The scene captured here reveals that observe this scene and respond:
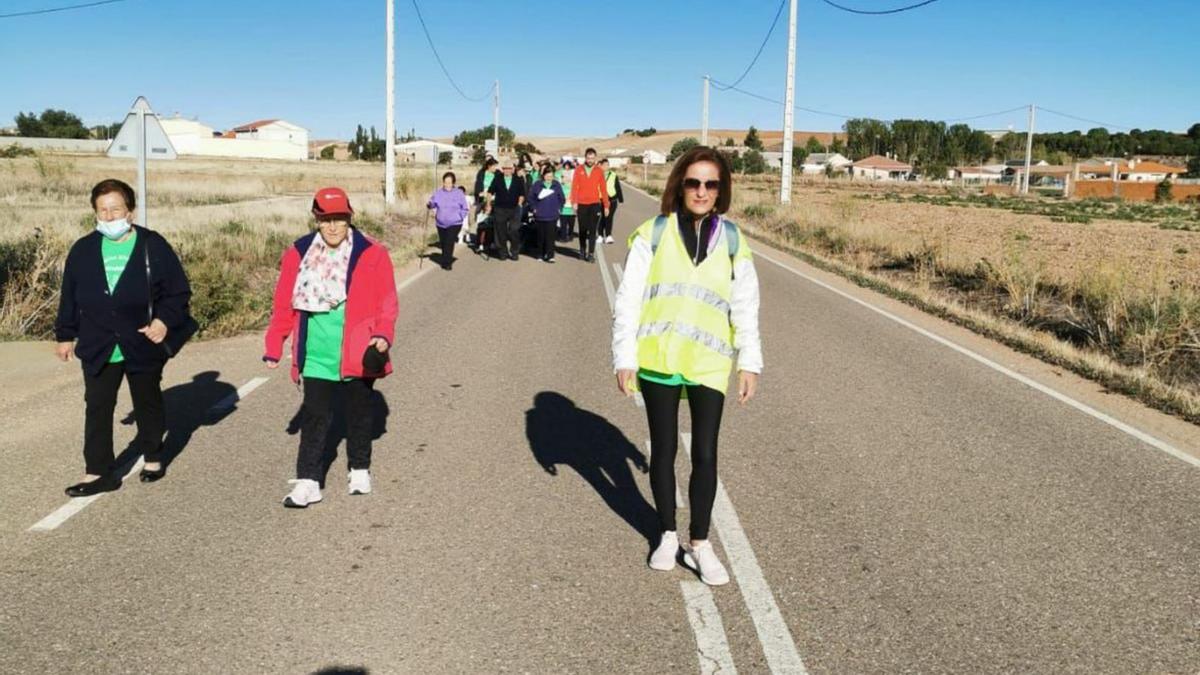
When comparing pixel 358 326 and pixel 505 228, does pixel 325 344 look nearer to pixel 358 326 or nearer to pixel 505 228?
pixel 358 326

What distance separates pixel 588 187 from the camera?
62.2 ft

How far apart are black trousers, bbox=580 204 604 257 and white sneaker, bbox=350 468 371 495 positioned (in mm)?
13984

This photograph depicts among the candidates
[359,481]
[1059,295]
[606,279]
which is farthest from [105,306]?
[1059,295]

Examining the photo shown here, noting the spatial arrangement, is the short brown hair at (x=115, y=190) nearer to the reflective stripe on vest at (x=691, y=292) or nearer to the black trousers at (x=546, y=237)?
the reflective stripe on vest at (x=691, y=292)

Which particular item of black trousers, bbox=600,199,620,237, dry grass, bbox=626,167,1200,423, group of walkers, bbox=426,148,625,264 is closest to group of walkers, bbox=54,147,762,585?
dry grass, bbox=626,167,1200,423

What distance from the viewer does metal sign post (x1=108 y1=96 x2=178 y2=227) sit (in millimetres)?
10680

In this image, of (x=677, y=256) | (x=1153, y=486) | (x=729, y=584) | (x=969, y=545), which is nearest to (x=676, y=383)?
(x=677, y=256)

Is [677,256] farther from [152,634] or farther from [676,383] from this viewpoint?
[152,634]

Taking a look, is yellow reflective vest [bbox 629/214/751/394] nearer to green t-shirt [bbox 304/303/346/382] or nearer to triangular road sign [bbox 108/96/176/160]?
green t-shirt [bbox 304/303/346/382]

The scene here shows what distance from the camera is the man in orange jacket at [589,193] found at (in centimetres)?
1897

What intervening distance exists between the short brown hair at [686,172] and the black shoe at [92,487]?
3.51 meters

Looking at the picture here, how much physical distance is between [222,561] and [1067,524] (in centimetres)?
423

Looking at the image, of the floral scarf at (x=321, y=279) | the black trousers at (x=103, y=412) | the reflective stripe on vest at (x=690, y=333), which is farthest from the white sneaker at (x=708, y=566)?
the black trousers at (x=103, y=412)

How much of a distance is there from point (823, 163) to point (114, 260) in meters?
179
